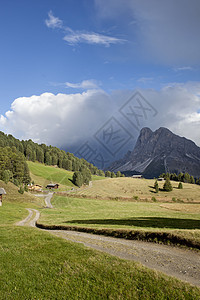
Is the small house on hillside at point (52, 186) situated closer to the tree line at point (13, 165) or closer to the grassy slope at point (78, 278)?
the tree line at point (13, 165)

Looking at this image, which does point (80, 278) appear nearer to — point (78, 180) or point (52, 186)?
point (52, 186)

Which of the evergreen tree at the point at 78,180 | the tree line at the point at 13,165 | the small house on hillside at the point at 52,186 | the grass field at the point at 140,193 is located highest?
the tree line at the point at 13,165

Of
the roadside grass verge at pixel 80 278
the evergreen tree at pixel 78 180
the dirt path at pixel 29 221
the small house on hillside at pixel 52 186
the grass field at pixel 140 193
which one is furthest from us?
the evergreen tree at pixel 78 180

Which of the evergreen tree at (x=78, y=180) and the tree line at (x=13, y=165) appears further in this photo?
the evergreen tree at (x=78, y=180)

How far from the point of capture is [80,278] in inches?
379

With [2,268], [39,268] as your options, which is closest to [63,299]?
[39,268]

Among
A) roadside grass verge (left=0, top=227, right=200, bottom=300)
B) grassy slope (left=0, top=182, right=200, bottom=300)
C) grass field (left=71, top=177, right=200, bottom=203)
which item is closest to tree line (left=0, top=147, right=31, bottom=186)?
grass field (left=71, top=177, right=200, bottom=203)

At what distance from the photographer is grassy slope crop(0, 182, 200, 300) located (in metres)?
8.28

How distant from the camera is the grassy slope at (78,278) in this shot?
828 centimetres

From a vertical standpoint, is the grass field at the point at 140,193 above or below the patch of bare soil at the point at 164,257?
below

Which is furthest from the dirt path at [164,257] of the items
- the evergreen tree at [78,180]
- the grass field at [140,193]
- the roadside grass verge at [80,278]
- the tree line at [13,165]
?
the evergreen tree at [78,180]

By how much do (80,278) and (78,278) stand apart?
11 centimetres

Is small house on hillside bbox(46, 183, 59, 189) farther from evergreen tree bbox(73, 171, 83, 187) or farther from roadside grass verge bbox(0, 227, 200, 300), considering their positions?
roadside grass verge bbox(0, 227, 200, 300)

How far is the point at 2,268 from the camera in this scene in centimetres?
1098
